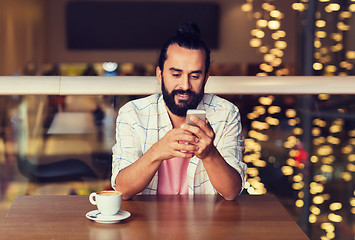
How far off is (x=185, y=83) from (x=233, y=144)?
26 cm

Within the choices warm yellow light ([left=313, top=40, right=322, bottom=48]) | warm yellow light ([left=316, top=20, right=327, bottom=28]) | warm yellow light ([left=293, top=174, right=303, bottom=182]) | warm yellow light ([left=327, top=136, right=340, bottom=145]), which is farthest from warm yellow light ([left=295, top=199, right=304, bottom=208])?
warm yellow light ([left=316, top=20, right=327, bottom=28])

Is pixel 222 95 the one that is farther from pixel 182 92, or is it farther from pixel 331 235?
pixel 331 235

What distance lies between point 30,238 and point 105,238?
0.53ft

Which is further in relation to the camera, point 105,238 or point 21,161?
point 21,161

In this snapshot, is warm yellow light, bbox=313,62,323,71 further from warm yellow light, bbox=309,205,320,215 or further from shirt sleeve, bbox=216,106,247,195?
shirt sleeve, bbox=216,106,247,195

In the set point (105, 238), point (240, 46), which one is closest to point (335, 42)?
point (240, 46)

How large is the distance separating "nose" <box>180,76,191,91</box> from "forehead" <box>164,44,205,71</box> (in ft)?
0.10

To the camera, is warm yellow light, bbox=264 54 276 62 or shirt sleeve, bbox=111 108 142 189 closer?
shirt sleeve, bbox=111 108 142 189

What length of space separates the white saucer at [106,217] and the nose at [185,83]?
1.73 ft

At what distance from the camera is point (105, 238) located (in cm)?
111

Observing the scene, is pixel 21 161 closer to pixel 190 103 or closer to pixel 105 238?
pixel 190 103

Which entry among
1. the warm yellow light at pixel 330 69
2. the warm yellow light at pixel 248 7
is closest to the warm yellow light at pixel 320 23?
the warm yellow light at pixel 330 69

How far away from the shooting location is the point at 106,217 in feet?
4.01

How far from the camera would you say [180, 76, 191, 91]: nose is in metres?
1.67
